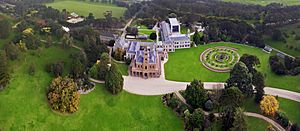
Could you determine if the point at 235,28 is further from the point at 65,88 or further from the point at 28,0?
the point at 28,0

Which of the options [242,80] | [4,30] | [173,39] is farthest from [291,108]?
[4,30]

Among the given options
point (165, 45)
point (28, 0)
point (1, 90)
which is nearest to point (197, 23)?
point (165, 45)

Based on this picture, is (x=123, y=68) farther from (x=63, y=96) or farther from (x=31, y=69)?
(x=31, y=69)

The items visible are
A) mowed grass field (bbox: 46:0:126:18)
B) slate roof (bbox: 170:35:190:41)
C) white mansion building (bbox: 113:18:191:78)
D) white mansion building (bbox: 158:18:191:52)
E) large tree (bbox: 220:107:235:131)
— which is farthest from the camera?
mowed grass field (bbox: 46:0:126:18)

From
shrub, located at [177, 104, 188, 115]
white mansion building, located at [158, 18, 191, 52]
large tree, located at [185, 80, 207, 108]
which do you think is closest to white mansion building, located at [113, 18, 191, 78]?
white mansion building, located at [158, 18, 191, 52]

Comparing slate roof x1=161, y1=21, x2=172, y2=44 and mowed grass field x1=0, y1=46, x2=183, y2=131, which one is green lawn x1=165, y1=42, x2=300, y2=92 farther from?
mowed grass field x1=0, y1=46, x2=183, y2=131

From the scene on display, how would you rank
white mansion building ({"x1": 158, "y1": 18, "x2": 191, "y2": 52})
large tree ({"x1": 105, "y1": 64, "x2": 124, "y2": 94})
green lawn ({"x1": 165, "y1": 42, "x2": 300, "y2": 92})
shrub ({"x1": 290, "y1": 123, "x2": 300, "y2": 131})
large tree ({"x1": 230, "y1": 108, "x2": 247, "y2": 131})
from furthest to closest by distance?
white mansion building ({"x1": 158, "y1": 18, "x2": 191, "y2": 52}) → green lawn ({"x1": 165, "y1": 42, "x2": 300, "y2": 92}) → large tree ({"x1": 105, "y1": 64, "x2": 124, "y2": 94}) → shrub ({"x1": 290, "y1": 123, "x2": 300, "y2": 131}) → large tree ({"x1": 230, "y1": 108, "x2": 247, "y2": 131})

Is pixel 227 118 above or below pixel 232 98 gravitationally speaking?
below
